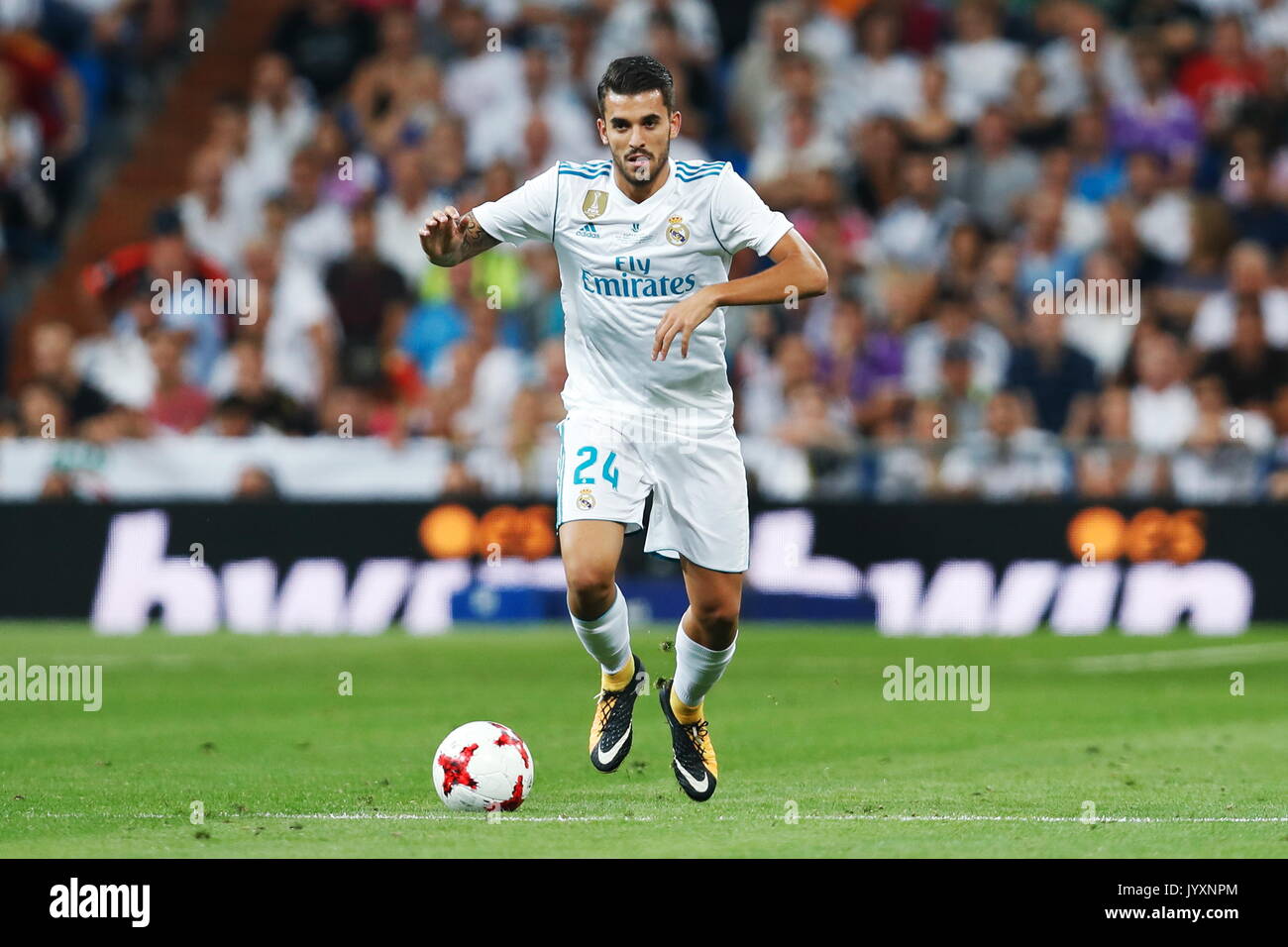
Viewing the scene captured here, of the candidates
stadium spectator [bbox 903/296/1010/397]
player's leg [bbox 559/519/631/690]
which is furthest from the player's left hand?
stadium spectator [bbox 903/296/1010/397]

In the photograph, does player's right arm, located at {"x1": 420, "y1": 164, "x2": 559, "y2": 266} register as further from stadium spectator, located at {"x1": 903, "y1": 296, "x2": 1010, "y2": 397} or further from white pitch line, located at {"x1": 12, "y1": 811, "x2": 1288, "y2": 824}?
stadium spectator, located at {"x1": 903, "y1": 296, "x2": 1010, "y2": 397}

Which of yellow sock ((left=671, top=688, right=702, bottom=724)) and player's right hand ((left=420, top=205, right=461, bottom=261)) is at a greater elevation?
player's right hand ((left=420, top=205, right=461, bottom=261))

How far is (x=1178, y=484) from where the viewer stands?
15.8m

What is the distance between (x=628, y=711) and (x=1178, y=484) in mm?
8189

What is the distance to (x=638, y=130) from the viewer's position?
26.3ft

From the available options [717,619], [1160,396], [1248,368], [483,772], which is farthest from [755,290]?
[1248,368]

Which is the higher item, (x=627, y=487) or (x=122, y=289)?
(x=122, y=289)

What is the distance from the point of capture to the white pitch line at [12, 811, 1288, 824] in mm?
7504

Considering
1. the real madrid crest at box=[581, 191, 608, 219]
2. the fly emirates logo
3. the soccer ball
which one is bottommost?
the soccer ball

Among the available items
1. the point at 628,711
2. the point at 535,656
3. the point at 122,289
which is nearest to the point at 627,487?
the point at 628,711

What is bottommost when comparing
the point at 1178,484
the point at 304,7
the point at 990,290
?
the point at 1178,484

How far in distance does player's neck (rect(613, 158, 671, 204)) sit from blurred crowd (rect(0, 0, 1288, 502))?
25.4 ft

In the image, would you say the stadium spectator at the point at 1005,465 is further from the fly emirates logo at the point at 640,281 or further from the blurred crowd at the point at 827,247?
the fly emirates logo at the point at 640,281

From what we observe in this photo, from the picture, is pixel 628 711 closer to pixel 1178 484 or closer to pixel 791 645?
pixel 791 645
